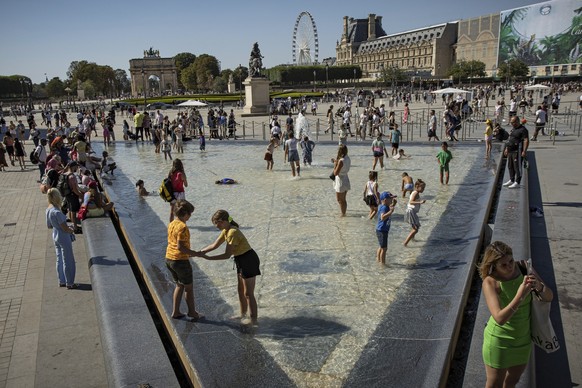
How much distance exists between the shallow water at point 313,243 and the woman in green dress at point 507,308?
165 cm

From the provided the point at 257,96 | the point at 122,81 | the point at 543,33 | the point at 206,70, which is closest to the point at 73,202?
the point at 257,96

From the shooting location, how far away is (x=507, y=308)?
3621 mm

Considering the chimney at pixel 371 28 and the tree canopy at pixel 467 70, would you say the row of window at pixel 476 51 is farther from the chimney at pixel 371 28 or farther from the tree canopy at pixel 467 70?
the chimney at pixel 371 28

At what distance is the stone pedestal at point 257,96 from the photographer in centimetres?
4053

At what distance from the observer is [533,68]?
116m

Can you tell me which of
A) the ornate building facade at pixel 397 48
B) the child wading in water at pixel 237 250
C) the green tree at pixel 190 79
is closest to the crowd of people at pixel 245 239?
the child wading in water at pixel 237 250

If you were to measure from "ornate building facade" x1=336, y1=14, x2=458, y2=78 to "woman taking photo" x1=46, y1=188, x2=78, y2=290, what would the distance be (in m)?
121

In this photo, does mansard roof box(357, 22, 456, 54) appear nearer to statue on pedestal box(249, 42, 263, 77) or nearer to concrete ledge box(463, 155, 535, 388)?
statue on pedestal box(249, 42, 263, 77)

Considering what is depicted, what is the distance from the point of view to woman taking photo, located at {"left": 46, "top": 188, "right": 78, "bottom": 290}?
720 cm

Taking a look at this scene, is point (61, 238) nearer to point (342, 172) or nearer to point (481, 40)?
point (342, 172)

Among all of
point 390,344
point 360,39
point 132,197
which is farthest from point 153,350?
point 360,39

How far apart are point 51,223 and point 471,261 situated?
20.8 ft

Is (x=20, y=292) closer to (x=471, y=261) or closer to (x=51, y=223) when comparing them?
(x=51, y=223)

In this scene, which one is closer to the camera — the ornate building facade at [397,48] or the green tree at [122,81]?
the ornate building facade at [397,48]
